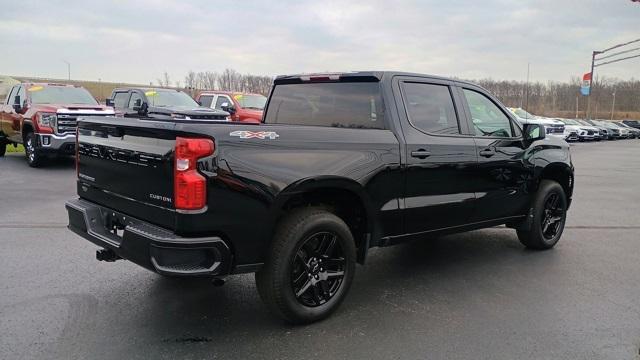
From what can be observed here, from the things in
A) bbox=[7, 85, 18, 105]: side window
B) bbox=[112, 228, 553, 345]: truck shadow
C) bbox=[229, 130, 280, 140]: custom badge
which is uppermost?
bbox=[7, 85, 18, 105]: side window

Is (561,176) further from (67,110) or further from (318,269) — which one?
(67,110)

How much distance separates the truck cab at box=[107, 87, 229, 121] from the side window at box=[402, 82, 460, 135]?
9.13 m

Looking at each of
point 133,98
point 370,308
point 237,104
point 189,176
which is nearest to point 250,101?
point 237,104

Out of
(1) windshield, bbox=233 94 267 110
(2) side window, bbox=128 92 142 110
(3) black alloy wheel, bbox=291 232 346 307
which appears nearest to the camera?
(3) black alloy wheel, bbox=291 232 346 307

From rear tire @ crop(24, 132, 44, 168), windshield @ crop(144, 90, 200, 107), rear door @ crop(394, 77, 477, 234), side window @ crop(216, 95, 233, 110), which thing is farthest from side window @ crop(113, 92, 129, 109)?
rear door @ crop(394, 77, 477, 234)

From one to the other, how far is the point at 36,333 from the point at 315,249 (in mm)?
2016

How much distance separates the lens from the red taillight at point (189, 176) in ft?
10.3

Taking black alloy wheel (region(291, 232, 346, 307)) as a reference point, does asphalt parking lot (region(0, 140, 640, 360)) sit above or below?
below

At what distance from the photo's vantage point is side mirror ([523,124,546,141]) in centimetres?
546

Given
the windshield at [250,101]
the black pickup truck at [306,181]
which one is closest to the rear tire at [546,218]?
the black pickup truck at [306,181]

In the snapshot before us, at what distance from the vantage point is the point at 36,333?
11.6ft

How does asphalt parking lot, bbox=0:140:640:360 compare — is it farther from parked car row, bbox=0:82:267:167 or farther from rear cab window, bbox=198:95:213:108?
rear cab window, bbox=198:95:213:108

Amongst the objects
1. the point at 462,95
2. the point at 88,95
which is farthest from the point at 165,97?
the point at 462,95

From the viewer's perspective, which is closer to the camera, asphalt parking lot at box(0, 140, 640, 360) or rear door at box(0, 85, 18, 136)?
asphalt parking lot at box(0, 140, 640, 360)
